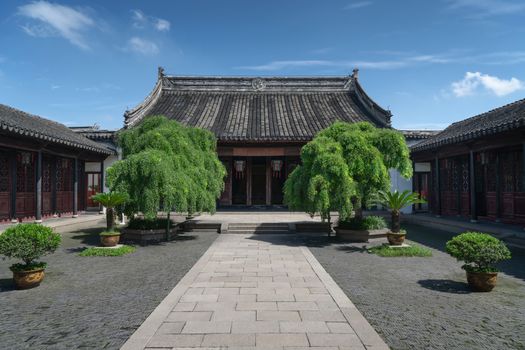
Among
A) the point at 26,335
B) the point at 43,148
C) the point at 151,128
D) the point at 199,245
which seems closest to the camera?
the point at 26,335

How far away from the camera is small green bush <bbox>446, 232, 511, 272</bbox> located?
574 centimetres

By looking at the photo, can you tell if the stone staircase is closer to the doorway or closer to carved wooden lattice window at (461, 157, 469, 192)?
the doorway

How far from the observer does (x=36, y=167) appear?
1300 cm

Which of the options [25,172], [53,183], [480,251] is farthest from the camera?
[53,183]

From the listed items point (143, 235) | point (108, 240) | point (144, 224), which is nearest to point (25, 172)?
point (144, 224)

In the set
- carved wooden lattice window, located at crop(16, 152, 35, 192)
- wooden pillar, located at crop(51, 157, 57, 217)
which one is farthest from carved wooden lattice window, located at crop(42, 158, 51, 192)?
carved wooden lattice window, located at crop(16, 152, 35, 192)

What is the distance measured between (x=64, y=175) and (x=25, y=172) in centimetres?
260

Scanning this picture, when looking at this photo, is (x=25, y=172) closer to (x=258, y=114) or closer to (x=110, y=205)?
(x=110, y=205)

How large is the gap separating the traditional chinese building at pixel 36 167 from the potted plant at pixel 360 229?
34.5ft

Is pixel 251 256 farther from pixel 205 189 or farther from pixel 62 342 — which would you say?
pixel 62 342

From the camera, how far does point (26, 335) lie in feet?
13.3

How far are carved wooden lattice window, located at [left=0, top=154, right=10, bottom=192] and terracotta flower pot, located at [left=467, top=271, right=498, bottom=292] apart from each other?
14757 mm

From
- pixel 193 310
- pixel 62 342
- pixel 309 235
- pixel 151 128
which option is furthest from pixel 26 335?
pixel 309 235

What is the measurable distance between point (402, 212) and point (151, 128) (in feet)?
43.5
